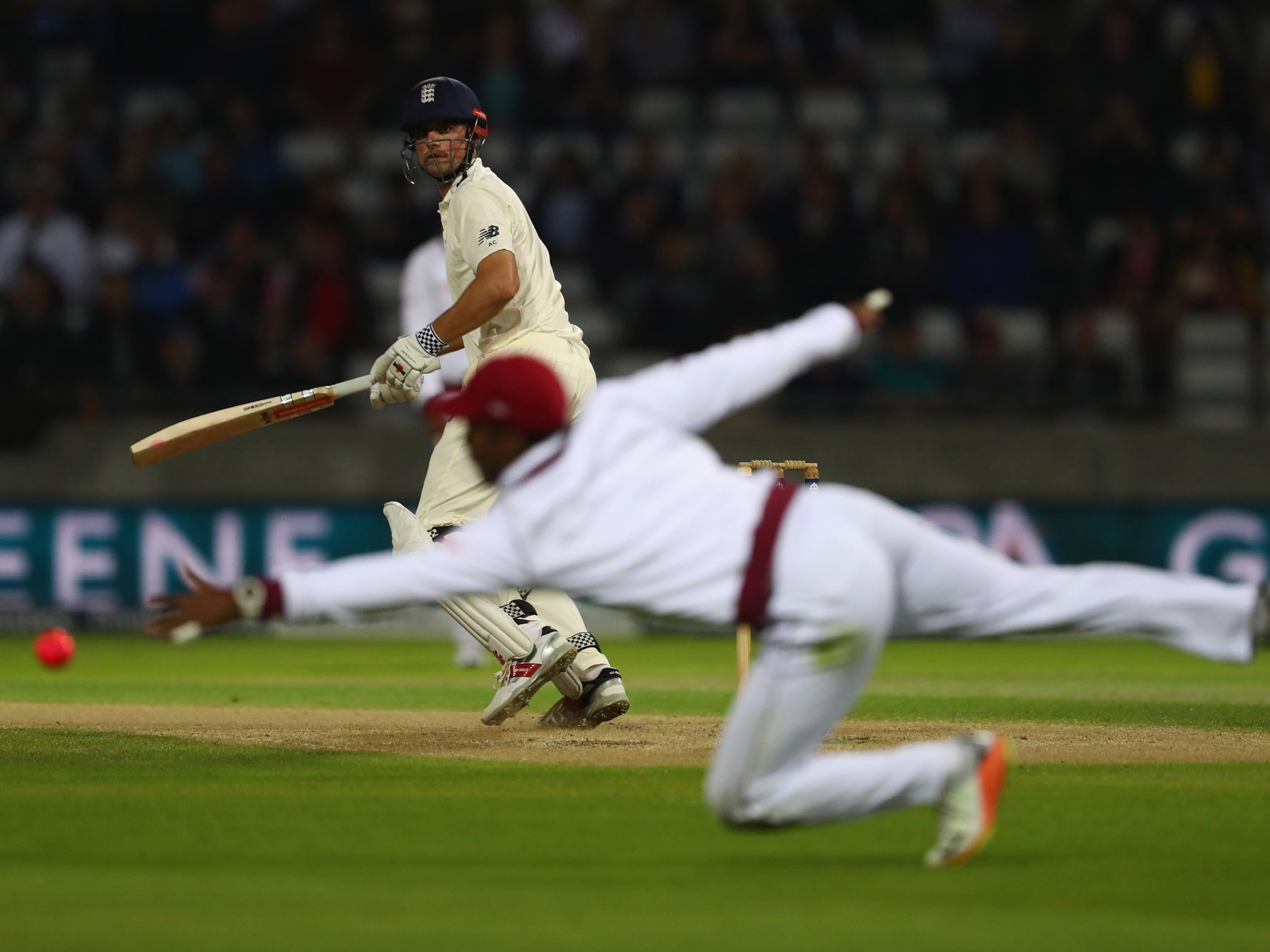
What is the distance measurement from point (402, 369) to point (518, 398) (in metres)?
2.91

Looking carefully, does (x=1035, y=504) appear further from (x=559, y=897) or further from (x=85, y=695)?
(x=559, y=897)

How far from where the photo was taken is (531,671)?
7.97 metres

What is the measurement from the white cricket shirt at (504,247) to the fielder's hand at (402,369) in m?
0.32

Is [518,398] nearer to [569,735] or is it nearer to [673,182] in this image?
[569,735]

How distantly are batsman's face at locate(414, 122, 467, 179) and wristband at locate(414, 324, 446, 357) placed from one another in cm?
72

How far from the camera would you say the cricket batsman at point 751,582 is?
4.89 meters

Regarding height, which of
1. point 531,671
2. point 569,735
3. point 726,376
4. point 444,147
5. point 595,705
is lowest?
point 569,735

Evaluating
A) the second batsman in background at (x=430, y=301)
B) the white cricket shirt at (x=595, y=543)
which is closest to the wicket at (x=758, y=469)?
the white cricket shirt at (x=595, y=543)

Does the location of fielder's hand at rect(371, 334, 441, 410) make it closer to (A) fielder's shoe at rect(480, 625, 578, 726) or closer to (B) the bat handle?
(B) the bat handle

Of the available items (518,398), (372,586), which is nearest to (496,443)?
(518,398)

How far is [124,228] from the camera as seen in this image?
16.5 metres

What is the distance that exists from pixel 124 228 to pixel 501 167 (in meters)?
3.07

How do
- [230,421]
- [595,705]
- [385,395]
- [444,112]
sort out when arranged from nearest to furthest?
[230,421] < [385,395] < [444,112] < [595,705]

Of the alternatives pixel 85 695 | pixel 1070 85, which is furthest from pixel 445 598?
pixel 1070 85
